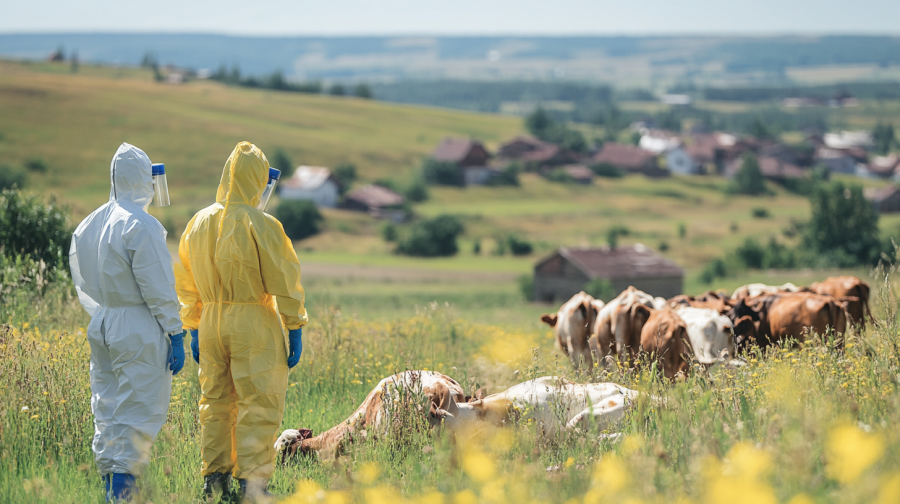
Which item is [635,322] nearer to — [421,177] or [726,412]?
[726,412]

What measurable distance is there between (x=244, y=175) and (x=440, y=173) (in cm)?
8861

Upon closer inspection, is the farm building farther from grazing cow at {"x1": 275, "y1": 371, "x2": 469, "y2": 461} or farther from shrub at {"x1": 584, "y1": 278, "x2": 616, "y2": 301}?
grazing cow at {"x1": 275, "y1": 371, "x2": 469, "y2": 461}

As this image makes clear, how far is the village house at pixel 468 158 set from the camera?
318 ft

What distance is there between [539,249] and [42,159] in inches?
1881

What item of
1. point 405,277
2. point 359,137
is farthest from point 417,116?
point 405,277

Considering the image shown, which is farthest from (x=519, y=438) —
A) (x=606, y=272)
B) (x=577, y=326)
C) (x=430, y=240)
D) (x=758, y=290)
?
(x=430, y=240)

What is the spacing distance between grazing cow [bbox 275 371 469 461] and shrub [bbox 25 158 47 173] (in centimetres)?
7433

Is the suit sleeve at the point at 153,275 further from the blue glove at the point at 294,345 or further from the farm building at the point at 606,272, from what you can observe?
the farm building at the point at 606,272

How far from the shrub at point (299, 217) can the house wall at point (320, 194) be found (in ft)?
36.4

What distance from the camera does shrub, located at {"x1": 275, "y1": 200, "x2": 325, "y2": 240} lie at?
65625 mm

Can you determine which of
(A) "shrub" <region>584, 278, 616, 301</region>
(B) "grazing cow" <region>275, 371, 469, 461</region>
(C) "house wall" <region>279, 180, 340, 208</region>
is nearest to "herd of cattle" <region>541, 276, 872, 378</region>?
(B) "grazing cow" <region>275, 371, 469, 461</region>

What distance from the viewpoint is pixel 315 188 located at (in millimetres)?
79438

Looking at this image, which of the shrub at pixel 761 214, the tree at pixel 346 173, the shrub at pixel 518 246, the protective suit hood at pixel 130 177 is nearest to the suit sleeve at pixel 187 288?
the protective suit hood at pixel 130 177

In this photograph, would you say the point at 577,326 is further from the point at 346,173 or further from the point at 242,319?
the point at 346,173
